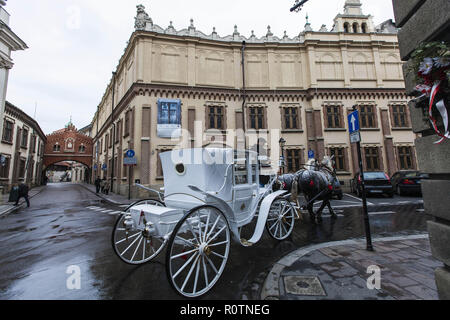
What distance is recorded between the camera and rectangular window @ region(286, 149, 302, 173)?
17.8 m

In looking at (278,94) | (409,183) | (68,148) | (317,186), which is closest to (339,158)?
(409,183)

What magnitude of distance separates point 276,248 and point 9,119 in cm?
2741

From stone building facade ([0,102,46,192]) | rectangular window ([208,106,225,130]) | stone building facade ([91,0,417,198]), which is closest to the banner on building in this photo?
stone building facade ([91,0,417,198])

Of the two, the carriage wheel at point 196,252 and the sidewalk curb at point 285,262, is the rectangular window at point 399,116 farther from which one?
the carriage wheel at point 196,252

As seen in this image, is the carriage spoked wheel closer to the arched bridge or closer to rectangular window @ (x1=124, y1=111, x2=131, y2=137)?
rectangular window @ (x1=124, y1=111, x2=131, y2=137)

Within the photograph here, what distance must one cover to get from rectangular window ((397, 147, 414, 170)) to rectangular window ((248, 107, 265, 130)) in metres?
12.5

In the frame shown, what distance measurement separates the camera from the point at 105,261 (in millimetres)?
4012

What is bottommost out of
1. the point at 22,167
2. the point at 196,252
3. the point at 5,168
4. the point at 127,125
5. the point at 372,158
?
the point at 196,252

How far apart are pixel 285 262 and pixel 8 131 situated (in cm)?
2763

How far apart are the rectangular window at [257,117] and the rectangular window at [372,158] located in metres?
9.45

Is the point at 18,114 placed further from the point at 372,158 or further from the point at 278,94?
the point at 372,158

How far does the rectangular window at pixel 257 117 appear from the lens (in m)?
18.2

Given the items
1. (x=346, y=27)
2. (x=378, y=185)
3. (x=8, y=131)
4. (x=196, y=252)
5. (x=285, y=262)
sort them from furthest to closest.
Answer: (x=346, y=27), (x=8, y=131), (x=378, y=185), (x=285, y=262), (x=196, y=252)
